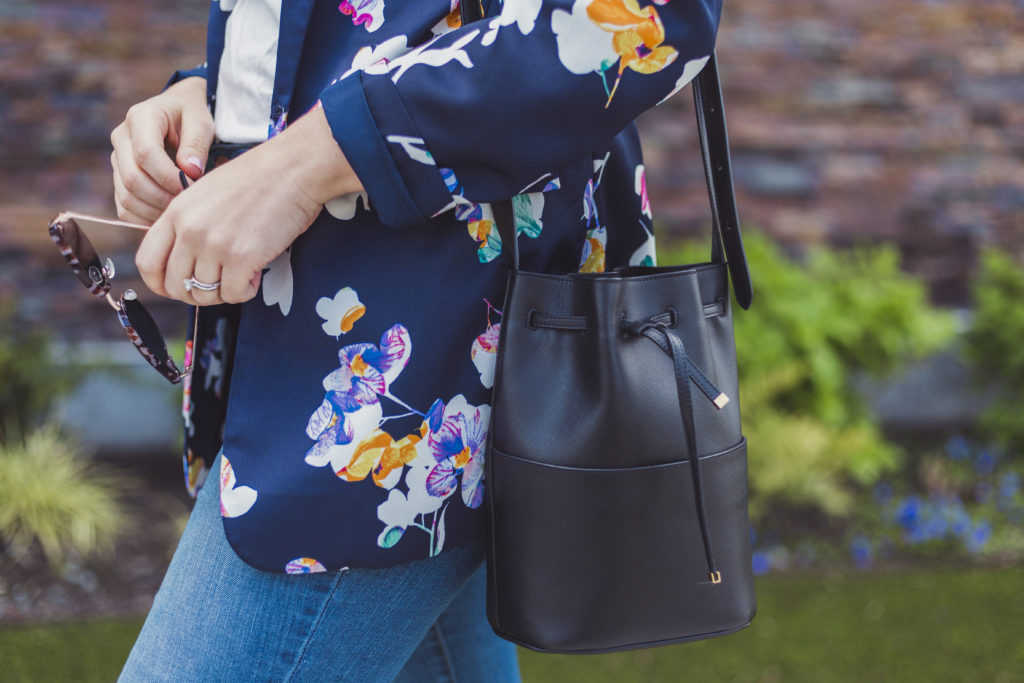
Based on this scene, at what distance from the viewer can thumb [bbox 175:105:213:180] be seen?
0.87m

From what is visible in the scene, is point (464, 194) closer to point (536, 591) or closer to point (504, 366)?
point (504, 366)

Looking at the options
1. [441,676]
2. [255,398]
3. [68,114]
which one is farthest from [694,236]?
[255,398]

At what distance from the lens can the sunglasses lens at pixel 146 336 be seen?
898 millimetres

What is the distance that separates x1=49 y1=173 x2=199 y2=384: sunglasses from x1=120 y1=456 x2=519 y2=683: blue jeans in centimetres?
15

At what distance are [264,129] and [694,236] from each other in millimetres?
3357

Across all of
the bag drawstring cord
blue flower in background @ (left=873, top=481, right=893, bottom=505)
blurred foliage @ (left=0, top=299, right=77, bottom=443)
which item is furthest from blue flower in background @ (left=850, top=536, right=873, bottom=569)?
blurred foliage @ (left=0, top=299, right=77, bottom=443)

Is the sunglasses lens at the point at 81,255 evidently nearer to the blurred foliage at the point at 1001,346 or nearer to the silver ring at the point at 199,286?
the silver ring at the point at 199,286

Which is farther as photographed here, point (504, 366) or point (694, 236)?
point (694, 236)

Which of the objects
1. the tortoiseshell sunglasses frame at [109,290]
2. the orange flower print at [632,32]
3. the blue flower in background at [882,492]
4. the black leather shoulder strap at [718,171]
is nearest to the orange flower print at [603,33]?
the orange flower print at [632,32]

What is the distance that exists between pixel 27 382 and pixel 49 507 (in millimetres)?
525

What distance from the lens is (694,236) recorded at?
13.1ft

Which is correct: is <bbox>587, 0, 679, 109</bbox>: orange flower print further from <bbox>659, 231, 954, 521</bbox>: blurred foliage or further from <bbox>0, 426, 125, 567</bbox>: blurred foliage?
<bbox>0, 426, 125, 567</bbox>: blurred foliage

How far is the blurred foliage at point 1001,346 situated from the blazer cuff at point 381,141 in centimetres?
366

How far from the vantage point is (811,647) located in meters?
2.54
